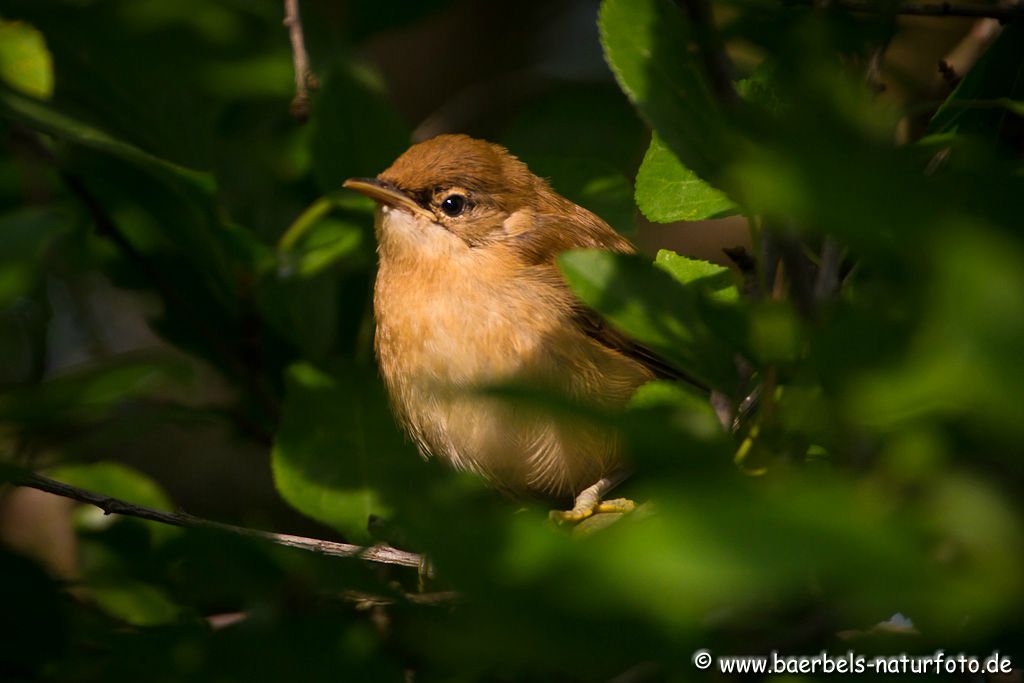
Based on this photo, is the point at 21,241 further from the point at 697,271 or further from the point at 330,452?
the point at 697,271

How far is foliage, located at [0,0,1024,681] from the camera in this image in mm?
990

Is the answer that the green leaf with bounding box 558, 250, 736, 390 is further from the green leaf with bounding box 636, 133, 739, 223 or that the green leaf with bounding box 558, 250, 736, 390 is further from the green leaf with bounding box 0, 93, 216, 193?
the green leaf with bounding box 0, 93, 216, 193

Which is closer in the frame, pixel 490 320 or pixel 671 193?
pixel 671 193

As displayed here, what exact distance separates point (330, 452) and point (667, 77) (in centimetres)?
180

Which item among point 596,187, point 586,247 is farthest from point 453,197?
point 596,187

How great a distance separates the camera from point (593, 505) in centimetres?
327

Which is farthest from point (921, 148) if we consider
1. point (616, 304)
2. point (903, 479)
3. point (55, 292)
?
point (55, 292)

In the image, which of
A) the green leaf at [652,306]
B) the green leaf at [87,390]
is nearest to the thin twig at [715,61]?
the green leaf at [652,306]

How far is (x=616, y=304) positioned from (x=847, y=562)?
30.9 inches

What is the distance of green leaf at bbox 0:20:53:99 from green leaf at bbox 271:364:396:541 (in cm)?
109

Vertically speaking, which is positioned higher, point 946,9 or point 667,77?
point 946,9

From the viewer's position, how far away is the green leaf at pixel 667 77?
170cm

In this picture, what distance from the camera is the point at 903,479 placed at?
125 centimetres

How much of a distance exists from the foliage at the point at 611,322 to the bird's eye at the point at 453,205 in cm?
28
